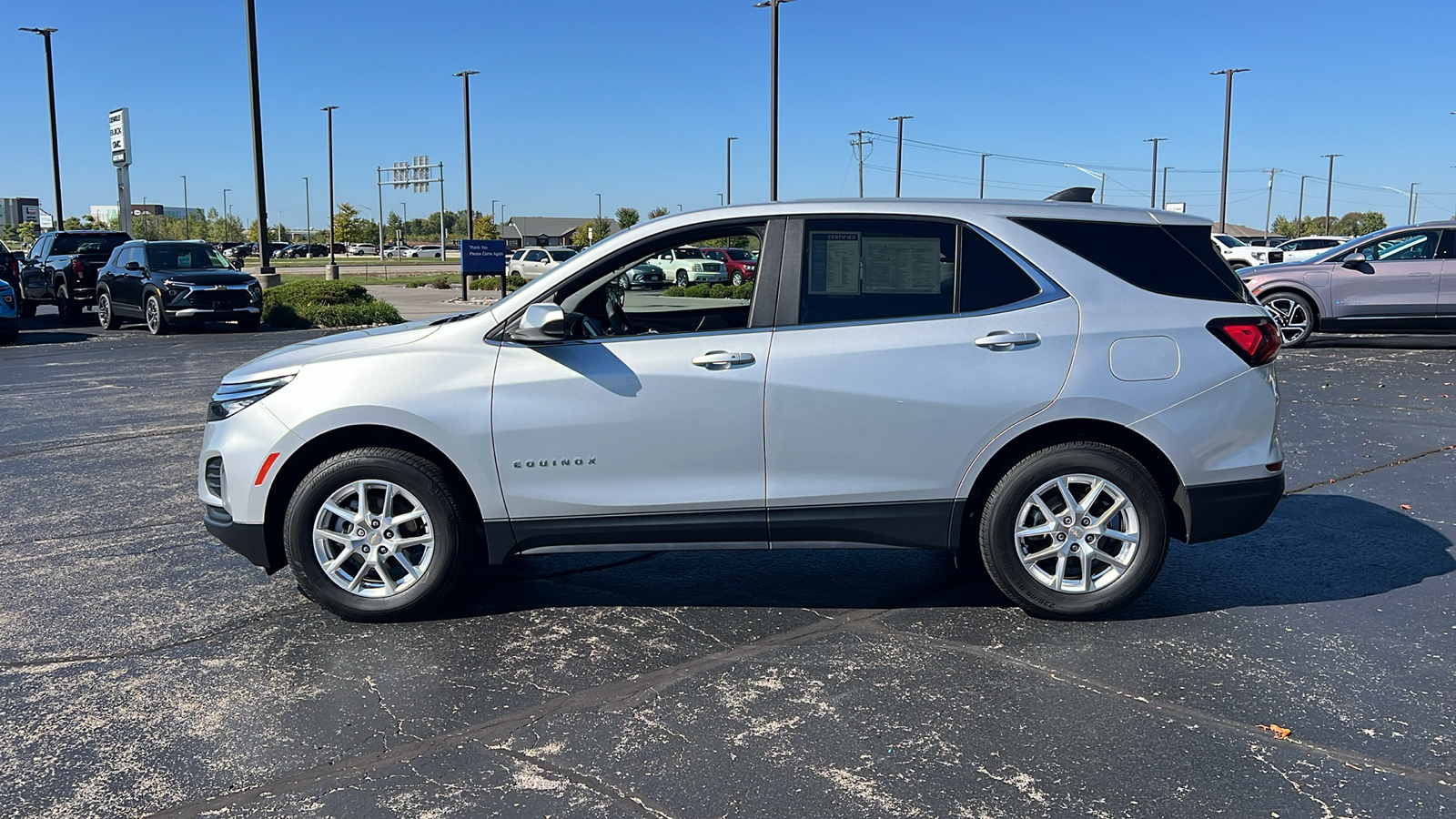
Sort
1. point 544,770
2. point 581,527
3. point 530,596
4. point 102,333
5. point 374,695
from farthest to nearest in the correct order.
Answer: point 102,333 < point 530,596 < point 581,527 < point 374,695 < point 544,770

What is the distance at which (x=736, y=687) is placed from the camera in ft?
14.1

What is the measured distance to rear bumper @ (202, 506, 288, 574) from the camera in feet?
16.3

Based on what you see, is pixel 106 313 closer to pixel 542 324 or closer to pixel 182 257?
pixel 182 257

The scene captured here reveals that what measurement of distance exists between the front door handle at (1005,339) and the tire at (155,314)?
19267 mm

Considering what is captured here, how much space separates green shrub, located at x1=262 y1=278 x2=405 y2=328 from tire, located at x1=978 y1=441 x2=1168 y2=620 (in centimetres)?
1865

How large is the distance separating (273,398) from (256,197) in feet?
71.1

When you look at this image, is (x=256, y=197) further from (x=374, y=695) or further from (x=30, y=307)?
(x=374, y=695)

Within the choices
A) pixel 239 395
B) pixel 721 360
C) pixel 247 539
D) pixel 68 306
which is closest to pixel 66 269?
pixel 68 306

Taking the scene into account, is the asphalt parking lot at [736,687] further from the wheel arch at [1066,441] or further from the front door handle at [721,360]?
the front door handle at [721,360]

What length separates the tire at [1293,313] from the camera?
16.8m

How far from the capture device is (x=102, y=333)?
70.2ft

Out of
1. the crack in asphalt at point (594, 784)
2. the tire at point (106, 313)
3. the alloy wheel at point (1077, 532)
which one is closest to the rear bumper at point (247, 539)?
the crack in asphalt at point (594, 784)

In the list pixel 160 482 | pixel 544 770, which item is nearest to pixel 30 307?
pixel 160 482

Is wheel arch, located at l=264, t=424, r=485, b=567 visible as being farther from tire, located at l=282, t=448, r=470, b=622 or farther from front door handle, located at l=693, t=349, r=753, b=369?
front door handle, located at l=693, t=349, r=753, b=369
